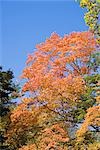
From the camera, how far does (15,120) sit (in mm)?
28297

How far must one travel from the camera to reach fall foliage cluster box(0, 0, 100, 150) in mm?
26250

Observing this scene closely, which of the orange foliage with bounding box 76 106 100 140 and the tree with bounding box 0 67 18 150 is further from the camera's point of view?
the tree with bounding box 0 67 18 150

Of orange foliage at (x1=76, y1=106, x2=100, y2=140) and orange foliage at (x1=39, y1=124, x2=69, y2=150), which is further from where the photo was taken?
orange foliage at (x1=39, y1=124, x2=69, y2=150)

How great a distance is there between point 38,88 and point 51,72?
53.3 inches

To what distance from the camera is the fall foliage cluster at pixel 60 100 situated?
26250mm

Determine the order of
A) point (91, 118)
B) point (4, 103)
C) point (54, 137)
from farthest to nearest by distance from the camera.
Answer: point (4, 103), point (54, 137), point (91, 118)

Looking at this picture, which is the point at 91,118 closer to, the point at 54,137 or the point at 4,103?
the point at 54,137

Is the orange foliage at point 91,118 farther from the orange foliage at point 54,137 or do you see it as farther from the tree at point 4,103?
the tree at point 4,103

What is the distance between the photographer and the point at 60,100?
2708 cm

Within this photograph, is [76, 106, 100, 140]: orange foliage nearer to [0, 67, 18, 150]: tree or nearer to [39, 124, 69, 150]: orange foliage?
[39, 124, 69, 150]: orange foliage

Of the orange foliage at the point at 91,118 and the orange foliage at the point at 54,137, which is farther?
the orange foliage at the point at 54,137

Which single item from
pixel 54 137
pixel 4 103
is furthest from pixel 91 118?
pixel 4 103

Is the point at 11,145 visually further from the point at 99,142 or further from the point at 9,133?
the point at 99,142

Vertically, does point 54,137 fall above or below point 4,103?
below
